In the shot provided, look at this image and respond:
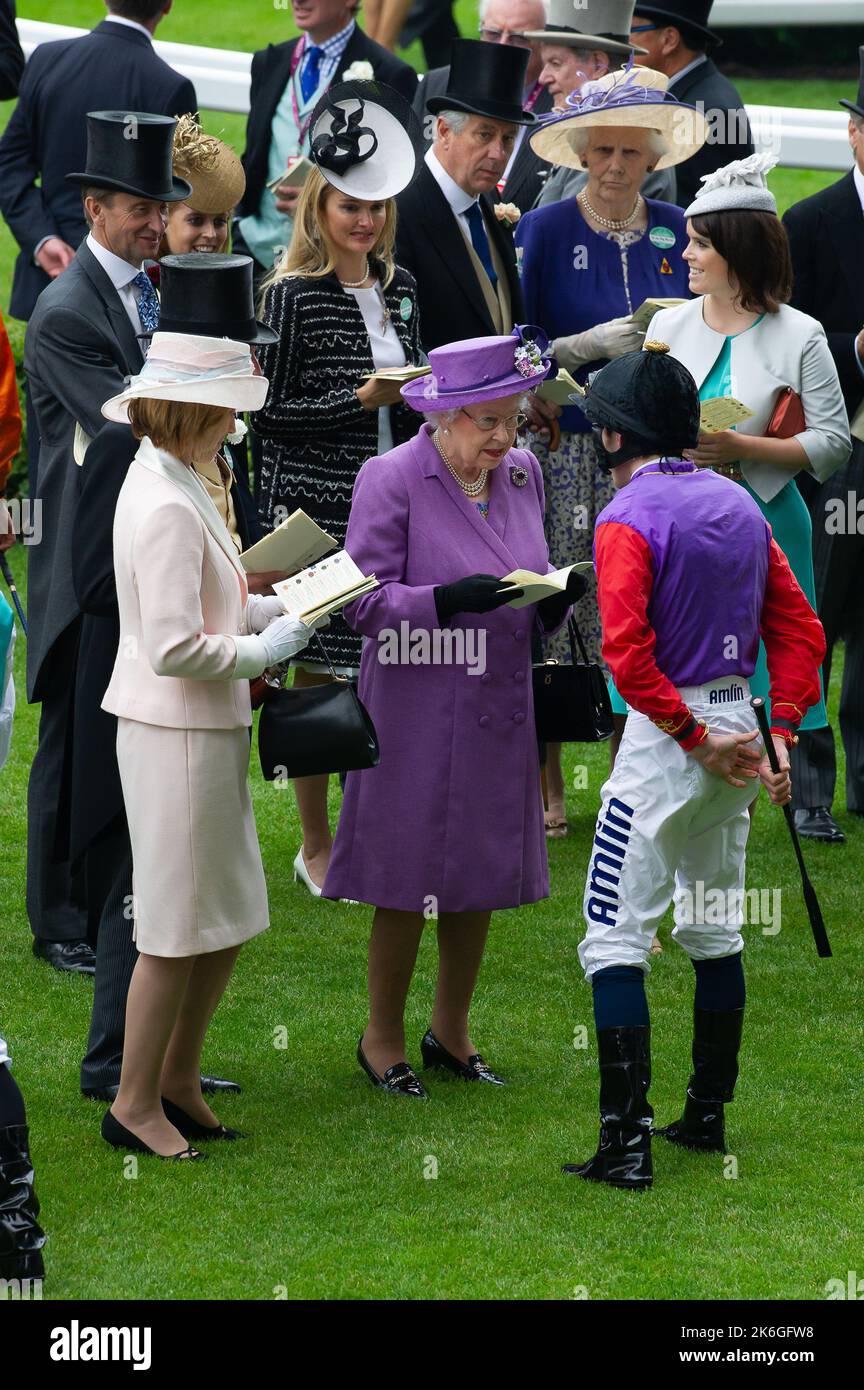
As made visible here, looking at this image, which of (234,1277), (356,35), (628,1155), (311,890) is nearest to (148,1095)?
(234,1277)

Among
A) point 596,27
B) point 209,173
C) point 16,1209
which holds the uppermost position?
point 596,27

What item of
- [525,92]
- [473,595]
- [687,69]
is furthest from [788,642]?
[525,92]

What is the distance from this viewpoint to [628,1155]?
178 inches

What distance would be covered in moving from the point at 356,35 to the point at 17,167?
5.55 feet

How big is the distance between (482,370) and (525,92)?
4046 millimetres

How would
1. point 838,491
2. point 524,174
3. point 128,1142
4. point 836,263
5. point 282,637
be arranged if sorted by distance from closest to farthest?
point 282,637 → point 128,1142 → point 836,263 → point 838,491 → point 524,174

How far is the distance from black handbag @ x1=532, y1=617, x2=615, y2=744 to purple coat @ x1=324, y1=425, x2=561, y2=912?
42mm

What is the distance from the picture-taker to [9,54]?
7.38 metres

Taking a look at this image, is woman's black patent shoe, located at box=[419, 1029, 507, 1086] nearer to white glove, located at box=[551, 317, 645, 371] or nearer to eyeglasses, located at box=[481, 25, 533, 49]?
white glove, located at box=[551, 317, 645, 371]

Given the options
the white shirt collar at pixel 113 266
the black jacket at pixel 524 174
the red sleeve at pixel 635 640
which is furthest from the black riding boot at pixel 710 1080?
the black jacket at pixel 524 174

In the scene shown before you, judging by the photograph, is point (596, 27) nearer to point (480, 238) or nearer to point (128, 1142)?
point (480, 238)

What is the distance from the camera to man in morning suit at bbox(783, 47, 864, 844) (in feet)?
24.1

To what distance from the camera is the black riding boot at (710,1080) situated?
15.3 ft

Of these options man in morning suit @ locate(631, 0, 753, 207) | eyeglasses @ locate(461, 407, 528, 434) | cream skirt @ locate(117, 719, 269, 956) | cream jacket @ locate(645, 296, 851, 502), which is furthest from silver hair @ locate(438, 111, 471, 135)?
cream skirt @ locate(117, 719, 269, 956)
